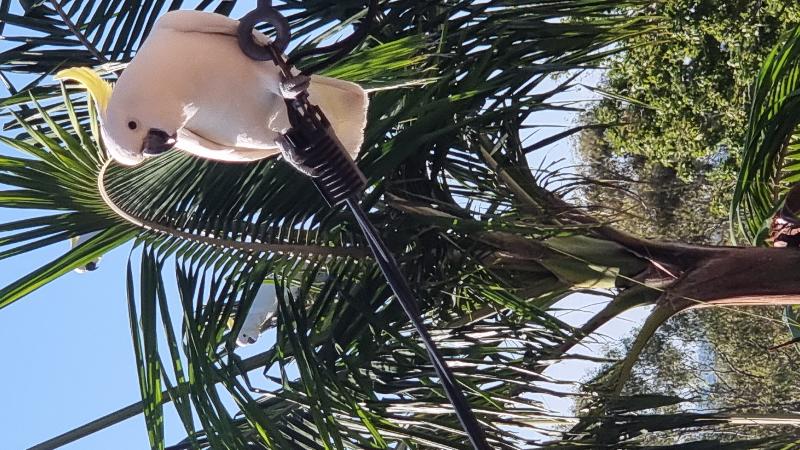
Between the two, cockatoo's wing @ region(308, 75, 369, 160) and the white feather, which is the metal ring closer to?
the white feather

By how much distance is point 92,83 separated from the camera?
31.3 inches

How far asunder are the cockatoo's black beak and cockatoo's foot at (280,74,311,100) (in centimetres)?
12

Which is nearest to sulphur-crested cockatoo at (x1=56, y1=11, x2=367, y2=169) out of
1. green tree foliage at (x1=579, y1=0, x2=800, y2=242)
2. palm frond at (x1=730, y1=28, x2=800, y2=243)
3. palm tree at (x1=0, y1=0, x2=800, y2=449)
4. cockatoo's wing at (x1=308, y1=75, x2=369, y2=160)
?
cockatoo's wing at (x1=308, y1=75, x2=369, y2=160)

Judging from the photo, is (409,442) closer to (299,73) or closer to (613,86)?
(299,73)

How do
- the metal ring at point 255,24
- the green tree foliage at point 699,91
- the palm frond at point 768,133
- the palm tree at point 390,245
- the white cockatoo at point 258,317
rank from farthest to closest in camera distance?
1. the green tree foliage at point 699,91
2. the white cockatoo at point 258,317
3. the palm frond at point 768,133
4. the palm tree at point 390,245
5. the metal ring at point 255,24

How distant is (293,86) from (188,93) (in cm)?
11

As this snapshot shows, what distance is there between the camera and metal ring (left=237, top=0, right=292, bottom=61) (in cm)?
70

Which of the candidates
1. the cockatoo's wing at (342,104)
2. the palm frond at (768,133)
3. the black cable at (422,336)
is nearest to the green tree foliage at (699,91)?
the palm frond at (768,133)

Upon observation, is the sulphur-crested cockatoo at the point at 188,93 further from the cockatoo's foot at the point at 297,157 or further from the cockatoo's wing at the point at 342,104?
the cockatoo's wing at the point at 342,104

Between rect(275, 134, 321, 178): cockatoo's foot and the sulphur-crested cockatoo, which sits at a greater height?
the sulphur-crested cockatoo

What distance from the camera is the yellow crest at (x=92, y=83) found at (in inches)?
31.0

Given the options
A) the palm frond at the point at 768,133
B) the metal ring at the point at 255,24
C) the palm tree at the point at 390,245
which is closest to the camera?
the metal ring at the point at 255,24

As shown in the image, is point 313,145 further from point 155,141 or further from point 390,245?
point 390,245

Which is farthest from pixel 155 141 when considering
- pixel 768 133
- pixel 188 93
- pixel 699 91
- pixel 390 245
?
pixel 699 91
